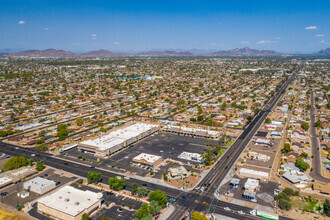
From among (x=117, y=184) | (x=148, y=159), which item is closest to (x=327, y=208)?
(x=148, y=159)

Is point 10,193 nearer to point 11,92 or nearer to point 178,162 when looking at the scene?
point 178,162

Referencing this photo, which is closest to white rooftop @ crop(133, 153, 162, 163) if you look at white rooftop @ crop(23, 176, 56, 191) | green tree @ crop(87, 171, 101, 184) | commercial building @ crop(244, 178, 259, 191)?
green tree @ crop(87, 171, 101, 184)

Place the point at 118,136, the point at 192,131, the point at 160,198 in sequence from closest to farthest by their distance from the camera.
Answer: the point at 160,198, the point at 118,136, the point at 192,131

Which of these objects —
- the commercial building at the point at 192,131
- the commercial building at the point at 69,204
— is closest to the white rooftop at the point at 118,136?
the commercial building at the point at 192,131

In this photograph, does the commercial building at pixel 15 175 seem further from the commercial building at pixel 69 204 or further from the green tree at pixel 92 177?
the green tree at pixel 92 177

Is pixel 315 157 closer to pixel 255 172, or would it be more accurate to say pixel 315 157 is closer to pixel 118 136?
pixel 255 172

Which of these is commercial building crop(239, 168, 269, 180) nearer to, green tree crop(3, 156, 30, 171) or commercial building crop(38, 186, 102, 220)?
commercial building crop(38, 186, 102, 220)

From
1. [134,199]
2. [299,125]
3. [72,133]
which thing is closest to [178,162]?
[134,199]
